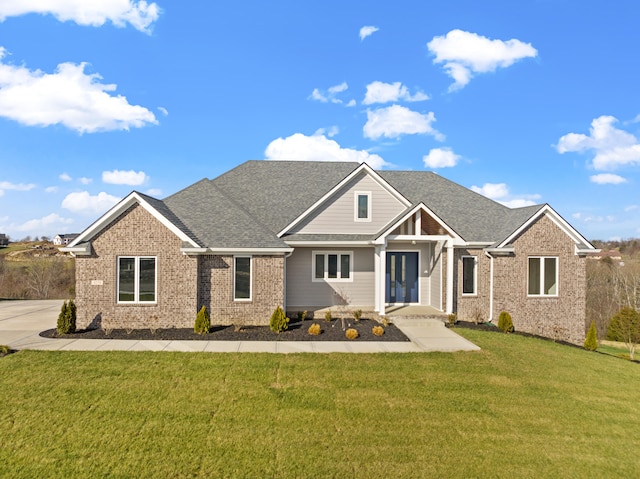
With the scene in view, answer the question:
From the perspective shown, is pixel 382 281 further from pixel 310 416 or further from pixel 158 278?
pixel 158 278

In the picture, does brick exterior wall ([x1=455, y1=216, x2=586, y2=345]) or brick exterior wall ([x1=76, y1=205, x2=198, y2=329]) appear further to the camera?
brick exterior wall ([x1=455, y1=216, x2=586, y2=345])

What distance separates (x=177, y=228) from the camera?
47.2ft

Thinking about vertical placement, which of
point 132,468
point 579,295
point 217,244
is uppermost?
point 217,244

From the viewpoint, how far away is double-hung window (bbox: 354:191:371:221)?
714 inches

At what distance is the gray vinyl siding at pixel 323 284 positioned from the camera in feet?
58.5

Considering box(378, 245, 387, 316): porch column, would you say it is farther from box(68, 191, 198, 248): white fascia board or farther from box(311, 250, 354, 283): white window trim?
box(68, 191, 198, 248): white fascia board

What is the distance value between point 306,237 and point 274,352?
22.0ft

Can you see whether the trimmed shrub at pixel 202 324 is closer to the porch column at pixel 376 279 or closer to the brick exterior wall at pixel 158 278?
the brick exterior wall at pixel 158 278

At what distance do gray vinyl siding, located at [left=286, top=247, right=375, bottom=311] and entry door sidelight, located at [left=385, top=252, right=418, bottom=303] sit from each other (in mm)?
1038

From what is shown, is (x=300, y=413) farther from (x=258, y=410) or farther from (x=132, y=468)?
(x=132, y=468)

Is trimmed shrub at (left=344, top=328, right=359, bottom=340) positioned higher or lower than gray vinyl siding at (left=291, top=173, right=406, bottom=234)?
lower

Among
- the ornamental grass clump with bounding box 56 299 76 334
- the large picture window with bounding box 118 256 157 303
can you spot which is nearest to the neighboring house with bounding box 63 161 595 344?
the large picture window with bounding box 118 256 157 303

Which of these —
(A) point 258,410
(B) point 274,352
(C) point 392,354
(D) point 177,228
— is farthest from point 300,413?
(D) point 177,228

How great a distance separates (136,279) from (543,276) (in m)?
18.0
